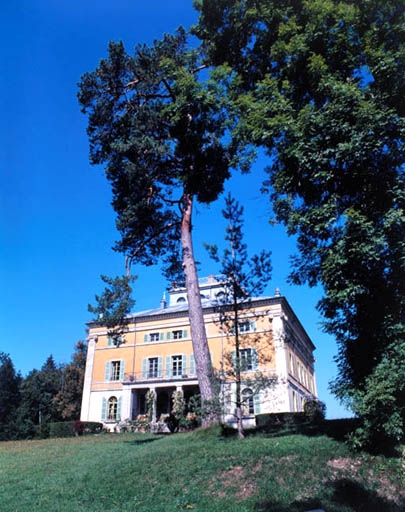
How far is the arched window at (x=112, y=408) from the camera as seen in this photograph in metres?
32.6

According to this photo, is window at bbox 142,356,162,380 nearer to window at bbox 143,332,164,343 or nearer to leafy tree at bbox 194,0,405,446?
window at bbox 143,332,164,343

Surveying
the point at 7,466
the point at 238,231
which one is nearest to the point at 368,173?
the point at 238,231

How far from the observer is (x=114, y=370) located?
3425cm

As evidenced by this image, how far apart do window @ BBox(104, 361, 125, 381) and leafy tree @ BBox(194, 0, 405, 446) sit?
28122 mm

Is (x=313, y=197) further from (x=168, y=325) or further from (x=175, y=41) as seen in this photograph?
(x=168, y=325)

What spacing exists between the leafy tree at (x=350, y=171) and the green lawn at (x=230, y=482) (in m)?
0.97

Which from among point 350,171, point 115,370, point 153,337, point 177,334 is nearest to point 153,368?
point 153,337

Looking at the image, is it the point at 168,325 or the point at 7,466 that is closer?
the point at 7,466

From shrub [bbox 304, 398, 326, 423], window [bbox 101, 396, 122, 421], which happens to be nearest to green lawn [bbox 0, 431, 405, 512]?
shrub [bbox 304, 398, 326, 423]

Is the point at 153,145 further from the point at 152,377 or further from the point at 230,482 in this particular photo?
the point at 152,377

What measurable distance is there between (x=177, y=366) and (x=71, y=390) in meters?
18.9

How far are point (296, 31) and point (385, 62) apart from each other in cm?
272

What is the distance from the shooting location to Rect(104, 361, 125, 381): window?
111 feet

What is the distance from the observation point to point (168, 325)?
34.1 m
